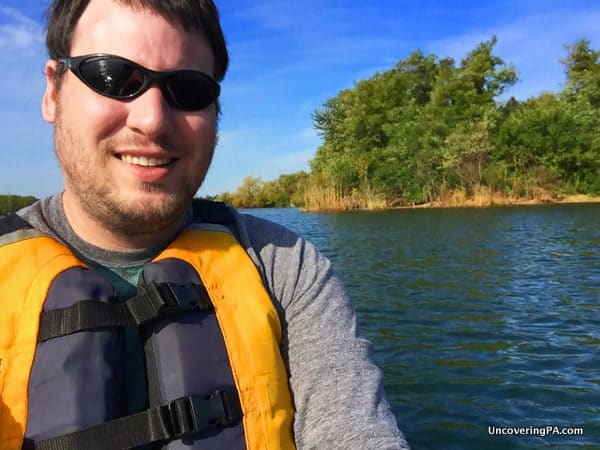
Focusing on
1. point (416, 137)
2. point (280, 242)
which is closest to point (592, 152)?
point (416, 137)

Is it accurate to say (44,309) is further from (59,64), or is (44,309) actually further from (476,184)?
(476,184)

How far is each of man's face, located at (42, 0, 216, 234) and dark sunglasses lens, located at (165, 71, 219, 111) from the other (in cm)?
2

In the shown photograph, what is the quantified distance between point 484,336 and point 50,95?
512 cm

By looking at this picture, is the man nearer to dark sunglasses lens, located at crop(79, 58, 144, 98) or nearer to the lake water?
dark sunglasses lens, located at crop(79, 58, 144, 98)

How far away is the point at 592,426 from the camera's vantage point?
11.9ft

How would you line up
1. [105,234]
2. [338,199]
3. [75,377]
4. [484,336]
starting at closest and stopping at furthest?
[75,377] → [105,234] → [484,336] → [338,199]

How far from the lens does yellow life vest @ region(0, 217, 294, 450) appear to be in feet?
4.01

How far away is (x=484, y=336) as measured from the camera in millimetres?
5609

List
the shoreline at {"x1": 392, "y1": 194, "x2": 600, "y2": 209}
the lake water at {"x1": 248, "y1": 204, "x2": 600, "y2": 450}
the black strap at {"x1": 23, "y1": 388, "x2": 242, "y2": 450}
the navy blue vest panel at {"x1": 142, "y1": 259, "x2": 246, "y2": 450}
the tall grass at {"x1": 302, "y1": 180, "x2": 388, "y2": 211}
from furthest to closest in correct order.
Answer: the tall grass at {"x1": 302, "y1": 180, "x2": 388, "y2": 211} < the shoreline at {"x1": 392, "y1": 194, "x2": 600, "y2": 209} < the lake water at {"x1": 248, "y1": 204, "x2": 600, "y2": 450} < the navy blue vest panel at {"x1": 142, "y1": 259, "x2": 246, "y2": 450} < the black strap at {"x1": 23, "y1": 388, "x2": 242, "y2": 450}

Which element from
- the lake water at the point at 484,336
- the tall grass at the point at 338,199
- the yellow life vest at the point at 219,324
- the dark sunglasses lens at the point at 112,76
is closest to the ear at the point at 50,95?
the dark sunglasses lens at the point at 112,76

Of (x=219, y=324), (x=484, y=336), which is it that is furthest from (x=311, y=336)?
(x=484, y=336)

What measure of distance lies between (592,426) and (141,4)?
3801 millimetres

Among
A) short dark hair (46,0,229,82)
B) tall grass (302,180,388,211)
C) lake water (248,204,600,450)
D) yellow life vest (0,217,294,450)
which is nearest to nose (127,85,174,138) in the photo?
short dark hair (46,0,229,82)

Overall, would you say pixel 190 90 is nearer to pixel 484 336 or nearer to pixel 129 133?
pixel 129 133
